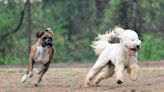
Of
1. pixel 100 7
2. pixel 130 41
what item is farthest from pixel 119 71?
pixel 100 7

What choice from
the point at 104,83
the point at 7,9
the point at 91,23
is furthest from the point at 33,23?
the point at 104,83

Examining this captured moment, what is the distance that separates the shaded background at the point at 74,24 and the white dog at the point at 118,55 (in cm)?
1730

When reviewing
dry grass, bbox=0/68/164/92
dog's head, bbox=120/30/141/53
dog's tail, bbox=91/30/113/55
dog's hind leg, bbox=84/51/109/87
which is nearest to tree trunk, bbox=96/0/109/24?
dry grass, bbox=0/68/164/92

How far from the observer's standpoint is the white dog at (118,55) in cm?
1358

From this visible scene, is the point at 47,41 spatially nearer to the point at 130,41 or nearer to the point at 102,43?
the point at 102,43

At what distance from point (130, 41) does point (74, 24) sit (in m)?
33.1

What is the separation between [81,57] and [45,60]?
2548 cm

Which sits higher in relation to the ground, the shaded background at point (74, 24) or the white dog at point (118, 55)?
the white dog at point (118, 55)

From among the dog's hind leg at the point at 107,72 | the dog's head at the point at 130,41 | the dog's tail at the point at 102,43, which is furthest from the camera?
the dog's tail at the point at 102,43

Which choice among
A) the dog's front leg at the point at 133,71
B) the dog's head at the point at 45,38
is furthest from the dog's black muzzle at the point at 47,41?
the dog's front leg at the point at 133,71

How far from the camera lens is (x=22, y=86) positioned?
49.9 feet

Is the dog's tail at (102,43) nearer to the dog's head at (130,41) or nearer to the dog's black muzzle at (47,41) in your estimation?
the dog's black muzzle at (47,41)

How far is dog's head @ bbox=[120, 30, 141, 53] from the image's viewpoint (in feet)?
43.8

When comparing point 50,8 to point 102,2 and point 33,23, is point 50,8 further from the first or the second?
point 33,23
